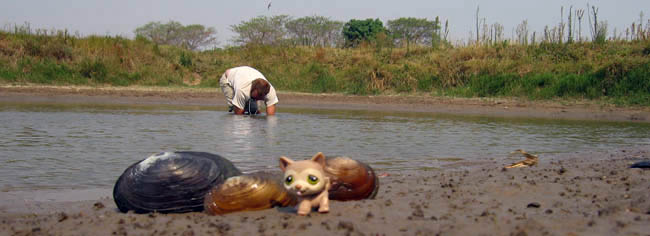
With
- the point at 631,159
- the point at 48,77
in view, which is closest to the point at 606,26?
the point at 631,159

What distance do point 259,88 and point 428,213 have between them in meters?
8.89

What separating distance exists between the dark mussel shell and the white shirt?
8.38 metres

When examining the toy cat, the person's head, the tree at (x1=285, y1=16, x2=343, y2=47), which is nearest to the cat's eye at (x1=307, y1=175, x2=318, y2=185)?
the toy cat

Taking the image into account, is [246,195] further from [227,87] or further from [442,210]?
[227,87]

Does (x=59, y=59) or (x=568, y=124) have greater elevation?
(x=59, y=59)

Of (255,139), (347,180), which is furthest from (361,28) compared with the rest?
(347,180)

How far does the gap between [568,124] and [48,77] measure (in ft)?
53.7

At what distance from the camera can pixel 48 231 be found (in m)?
3.46

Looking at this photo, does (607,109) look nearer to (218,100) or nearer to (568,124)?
(568,124)

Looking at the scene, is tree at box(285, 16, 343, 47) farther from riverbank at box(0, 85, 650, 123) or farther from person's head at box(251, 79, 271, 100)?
person's head at box(251, 79, 271, 100)

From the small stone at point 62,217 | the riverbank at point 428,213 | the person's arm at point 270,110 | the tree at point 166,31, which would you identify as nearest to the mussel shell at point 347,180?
the riverbank at point 428,213

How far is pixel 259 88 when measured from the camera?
12430mm

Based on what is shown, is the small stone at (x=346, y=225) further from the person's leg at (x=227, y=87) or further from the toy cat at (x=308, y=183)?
the person's leg at (x=227, y=87)

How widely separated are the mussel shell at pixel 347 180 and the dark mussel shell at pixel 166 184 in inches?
31.2
